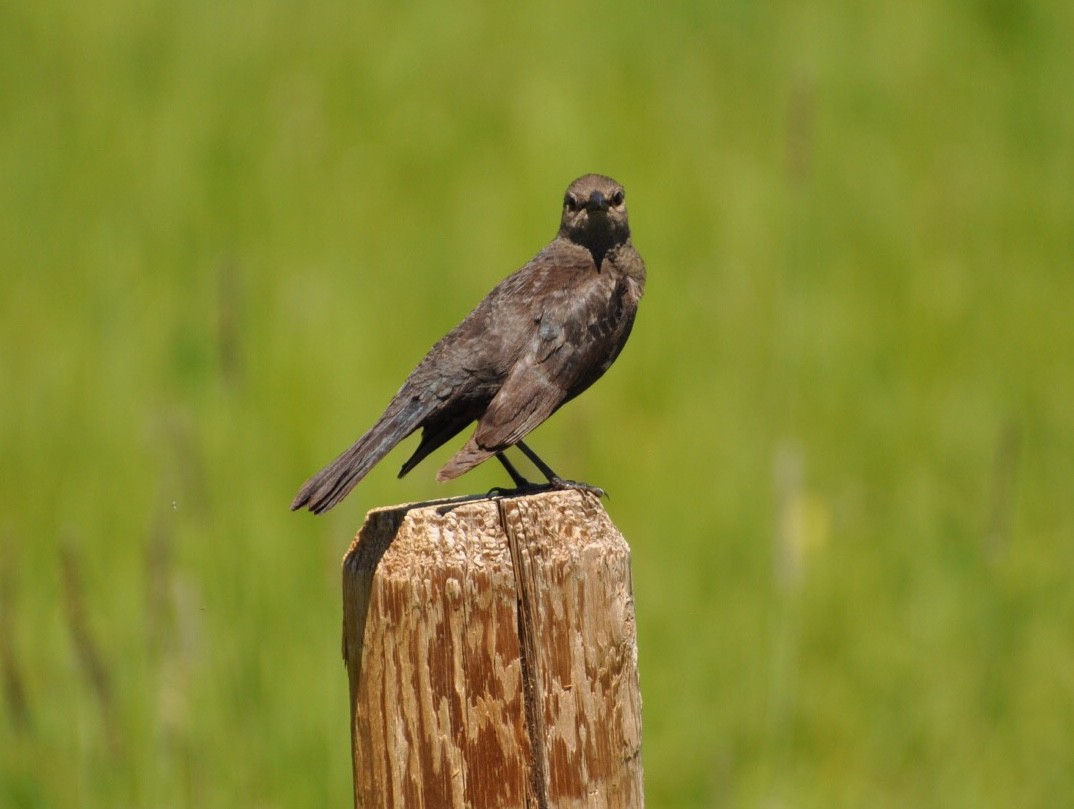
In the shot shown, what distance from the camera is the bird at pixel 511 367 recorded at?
3.69 meters

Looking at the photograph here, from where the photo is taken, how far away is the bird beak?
4.73 meters

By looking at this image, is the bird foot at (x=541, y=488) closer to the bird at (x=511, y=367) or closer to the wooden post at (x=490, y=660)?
the bird at (x=511, y=367)

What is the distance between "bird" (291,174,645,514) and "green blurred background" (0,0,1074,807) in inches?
23.1

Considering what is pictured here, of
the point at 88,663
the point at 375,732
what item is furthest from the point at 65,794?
the point at 375,732

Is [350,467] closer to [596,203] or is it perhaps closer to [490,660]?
[490,660]

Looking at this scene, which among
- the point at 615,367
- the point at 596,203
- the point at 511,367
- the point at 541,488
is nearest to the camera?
the point at 541,488

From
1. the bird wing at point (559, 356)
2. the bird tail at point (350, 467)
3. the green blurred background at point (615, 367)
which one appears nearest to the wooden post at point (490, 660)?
the bird tail at point (350, 467)

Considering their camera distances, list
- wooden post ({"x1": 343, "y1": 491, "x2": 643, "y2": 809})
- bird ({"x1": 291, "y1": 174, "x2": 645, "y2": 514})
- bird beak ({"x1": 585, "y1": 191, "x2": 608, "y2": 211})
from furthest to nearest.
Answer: bird beak ({"x1": 585, "y1": 191, "x2": 608, "y2": 211}) → bird ({"x1": 291, "y1": 174, "x2": 645, "y2": 514}) → wooden post ({"x1": 343, "y1": 491, "x2": 643, "y2": 809})

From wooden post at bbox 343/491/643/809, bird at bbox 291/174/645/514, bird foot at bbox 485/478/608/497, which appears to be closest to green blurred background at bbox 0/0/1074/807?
bird at bbox 291/174/645/514

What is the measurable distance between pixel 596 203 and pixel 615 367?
389 centimetres

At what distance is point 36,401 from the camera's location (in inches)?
297

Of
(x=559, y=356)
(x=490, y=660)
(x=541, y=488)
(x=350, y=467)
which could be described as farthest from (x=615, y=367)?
(x=490, y=660)

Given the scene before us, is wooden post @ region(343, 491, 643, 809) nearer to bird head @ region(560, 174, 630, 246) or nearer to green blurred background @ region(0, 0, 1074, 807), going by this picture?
green blurred background @ region(0, 0, 1074, 807)

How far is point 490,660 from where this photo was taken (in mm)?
2623
